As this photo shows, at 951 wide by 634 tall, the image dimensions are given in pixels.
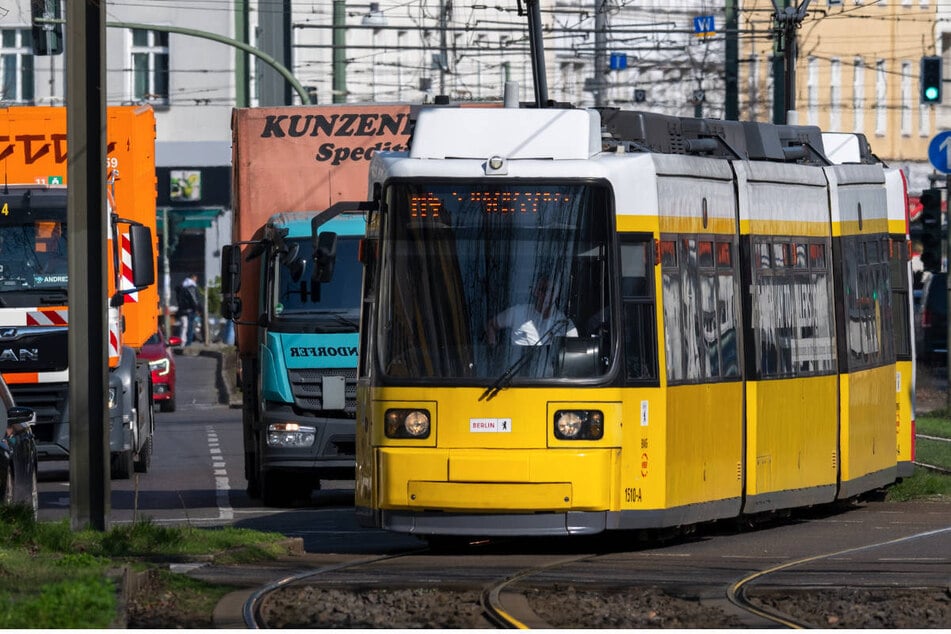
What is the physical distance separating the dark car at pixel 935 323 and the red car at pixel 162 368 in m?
16.7

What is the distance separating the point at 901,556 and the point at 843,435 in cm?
299

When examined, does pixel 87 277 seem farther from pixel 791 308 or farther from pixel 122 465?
pixel 122 465

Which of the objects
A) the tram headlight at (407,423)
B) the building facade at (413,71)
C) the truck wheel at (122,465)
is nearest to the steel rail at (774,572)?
the tram headlight at (407,423)

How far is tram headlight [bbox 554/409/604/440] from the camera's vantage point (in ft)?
43.9

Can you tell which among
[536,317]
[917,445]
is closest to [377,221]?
[536,317]

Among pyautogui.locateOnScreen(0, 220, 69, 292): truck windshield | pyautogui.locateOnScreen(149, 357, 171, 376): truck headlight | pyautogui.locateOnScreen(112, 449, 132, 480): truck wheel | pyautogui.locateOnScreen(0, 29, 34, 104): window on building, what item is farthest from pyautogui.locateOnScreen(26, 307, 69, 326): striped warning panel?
pyautogui.locateOnScreen(0, 29, 34, 104): window on building

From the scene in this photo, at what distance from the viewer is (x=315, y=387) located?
1900cm

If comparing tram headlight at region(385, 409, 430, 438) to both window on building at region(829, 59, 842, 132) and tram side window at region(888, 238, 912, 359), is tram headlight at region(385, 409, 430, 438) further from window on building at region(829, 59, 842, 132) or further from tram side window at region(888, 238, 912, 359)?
window on building at region(829, 59, 842, 132)

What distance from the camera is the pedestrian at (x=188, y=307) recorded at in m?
53.9

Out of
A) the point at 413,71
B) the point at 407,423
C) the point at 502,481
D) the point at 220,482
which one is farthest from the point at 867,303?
the point at 413,71

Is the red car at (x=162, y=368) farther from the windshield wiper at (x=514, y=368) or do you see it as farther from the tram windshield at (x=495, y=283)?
the windshield wiper at (x=514, y=368)

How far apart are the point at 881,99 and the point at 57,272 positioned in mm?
55062

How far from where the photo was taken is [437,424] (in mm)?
13398

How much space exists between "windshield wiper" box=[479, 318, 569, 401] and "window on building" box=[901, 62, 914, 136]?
192 feet
